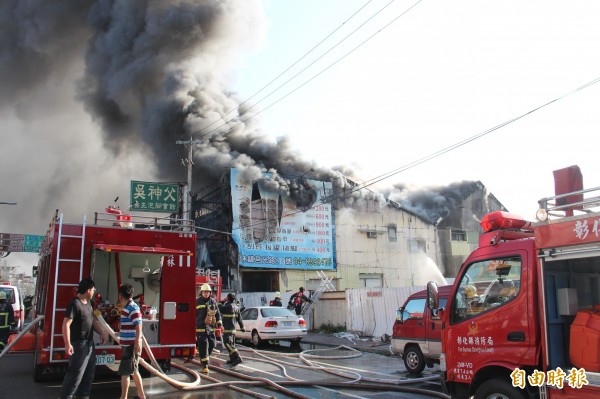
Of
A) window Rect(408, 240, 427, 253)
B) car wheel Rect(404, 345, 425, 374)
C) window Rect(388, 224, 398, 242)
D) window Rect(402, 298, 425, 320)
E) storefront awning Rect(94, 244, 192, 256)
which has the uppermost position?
window Rect(388, 224, 398, 242)

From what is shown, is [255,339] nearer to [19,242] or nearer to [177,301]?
[177,301]

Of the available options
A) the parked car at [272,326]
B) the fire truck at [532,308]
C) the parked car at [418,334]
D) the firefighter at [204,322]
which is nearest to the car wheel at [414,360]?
the parked car at [418,334]

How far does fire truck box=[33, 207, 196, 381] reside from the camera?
6.83 m

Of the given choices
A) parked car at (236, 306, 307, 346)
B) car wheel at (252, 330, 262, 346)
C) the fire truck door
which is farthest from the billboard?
the fire truck door

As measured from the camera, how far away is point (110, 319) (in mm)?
8273

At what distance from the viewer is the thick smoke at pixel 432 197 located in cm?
3384

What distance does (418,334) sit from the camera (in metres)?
9.11

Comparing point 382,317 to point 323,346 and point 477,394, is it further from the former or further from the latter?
point 477,394

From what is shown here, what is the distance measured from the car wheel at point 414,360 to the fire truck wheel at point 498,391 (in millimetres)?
4375

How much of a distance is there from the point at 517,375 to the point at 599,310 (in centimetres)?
91

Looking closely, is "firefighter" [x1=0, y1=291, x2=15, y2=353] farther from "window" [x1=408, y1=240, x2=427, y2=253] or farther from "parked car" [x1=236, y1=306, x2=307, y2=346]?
"window" [x1=408, y1=240, x2=427, y2=253]

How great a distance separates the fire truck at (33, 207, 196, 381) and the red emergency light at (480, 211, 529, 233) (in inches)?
181

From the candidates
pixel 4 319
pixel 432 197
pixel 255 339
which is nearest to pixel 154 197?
pixel 255 339

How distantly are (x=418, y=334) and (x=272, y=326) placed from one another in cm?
569
